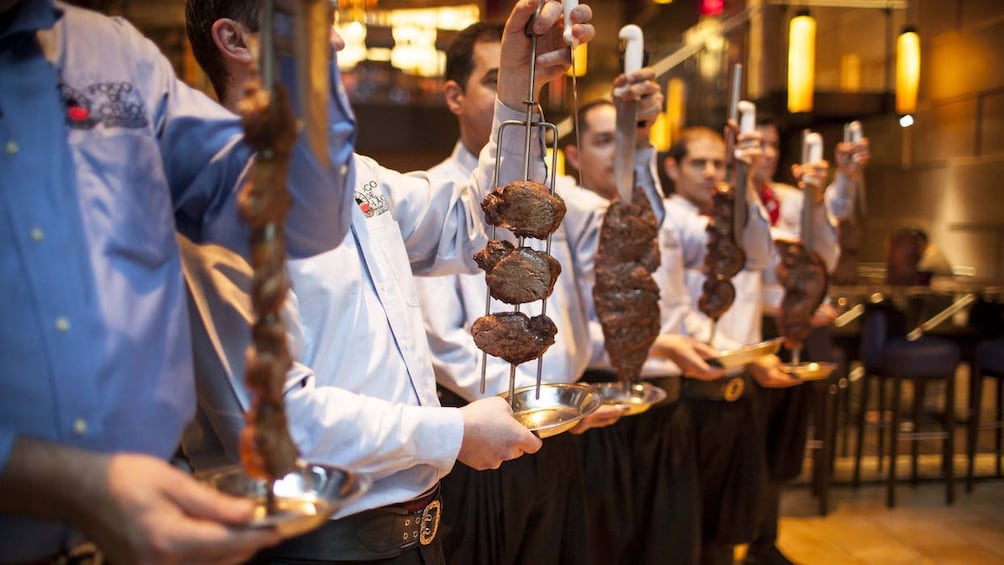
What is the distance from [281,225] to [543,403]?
90 centimetres

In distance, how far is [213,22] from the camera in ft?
4.73

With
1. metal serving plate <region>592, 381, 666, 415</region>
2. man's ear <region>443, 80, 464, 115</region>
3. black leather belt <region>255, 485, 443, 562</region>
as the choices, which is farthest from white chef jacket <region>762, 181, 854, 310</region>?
black leather belt <region>255, 485, 443, 562</region>

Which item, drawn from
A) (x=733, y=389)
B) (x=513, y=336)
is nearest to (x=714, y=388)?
(x=733, y=389)

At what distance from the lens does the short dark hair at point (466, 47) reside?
2.42 metres

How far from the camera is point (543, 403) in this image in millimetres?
1749

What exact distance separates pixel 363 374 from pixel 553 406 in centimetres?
43

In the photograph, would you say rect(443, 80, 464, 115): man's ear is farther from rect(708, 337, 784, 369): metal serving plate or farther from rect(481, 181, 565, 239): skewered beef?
rect(708, 337, 784, 369): metal serving plate

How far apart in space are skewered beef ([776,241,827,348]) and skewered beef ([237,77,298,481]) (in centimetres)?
280

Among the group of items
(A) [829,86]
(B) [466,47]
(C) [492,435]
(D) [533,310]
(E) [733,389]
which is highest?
(A) [829,86]

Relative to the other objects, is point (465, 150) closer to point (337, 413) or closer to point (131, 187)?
point (337, 413)

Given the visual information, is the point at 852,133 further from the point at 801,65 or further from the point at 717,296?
Answer: the point at 801,65

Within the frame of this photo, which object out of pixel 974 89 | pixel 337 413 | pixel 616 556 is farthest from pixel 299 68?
pixel 974 89

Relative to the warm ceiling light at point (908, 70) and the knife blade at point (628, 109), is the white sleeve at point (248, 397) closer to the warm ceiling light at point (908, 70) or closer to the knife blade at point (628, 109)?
the knife blade at point (628, 109)

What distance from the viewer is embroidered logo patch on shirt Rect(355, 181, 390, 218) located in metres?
1.66
